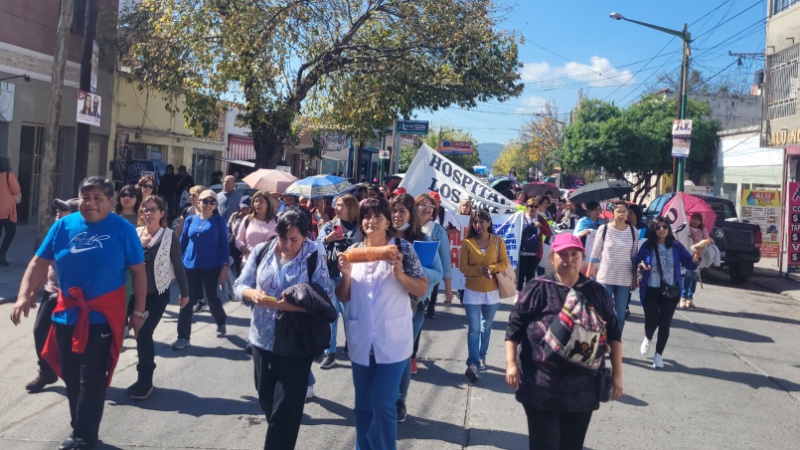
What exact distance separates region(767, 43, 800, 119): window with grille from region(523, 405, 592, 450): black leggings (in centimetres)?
1896

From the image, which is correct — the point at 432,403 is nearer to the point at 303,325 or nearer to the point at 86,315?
the point at 303,325

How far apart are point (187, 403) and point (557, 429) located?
3.45 m

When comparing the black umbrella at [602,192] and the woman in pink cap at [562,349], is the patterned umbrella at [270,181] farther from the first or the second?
the woman in pink cap at [562,349]

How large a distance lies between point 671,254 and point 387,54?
40.5ft

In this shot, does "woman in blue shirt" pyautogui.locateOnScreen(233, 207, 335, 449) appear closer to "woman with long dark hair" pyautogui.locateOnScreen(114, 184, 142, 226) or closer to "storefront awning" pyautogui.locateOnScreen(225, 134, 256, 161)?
"woman with long dark hair" pyautogui.locateOnScreen(114, 184, 142, 226)

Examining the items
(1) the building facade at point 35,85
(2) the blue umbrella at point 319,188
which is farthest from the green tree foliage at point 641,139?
(2) the blue umbrella at point 319,188

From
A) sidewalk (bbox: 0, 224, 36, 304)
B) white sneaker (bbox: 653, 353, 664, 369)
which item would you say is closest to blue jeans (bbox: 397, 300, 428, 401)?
white sneaker (bbox: 653, 353, 664, 369)

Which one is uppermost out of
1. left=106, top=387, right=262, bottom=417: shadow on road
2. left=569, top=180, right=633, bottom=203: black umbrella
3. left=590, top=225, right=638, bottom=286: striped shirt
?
left=569, top=180, right=633, bottom=203: black umbrella

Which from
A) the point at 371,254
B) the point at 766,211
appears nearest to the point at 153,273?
the point at 371,254

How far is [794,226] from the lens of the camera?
17.5m

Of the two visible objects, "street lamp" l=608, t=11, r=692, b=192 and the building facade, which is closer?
the building facade

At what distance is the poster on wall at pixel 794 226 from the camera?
56.6 ft

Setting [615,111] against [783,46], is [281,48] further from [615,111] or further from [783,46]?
[615,111]

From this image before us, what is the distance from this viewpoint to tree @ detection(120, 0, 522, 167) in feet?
58.8
